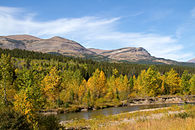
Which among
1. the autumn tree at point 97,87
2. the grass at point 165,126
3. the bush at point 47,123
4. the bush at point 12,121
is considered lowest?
the autumn tree at point 97,87

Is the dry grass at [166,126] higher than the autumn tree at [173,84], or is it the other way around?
the dry grass at [166,126]

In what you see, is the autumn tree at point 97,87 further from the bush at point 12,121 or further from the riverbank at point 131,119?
the bush at point 12,121

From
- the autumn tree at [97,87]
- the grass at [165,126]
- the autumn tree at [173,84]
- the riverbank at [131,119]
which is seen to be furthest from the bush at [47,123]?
the autumn tree at [173,84]

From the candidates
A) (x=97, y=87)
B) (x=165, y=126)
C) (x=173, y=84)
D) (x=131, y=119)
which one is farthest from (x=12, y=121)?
(x=173, y=84)

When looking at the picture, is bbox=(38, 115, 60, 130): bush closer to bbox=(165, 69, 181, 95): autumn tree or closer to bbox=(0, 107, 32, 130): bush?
bbox=(0, 107, 32, 130): bush

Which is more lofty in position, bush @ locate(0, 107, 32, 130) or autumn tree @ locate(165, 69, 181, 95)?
bush @ locate(0, 107, 32, 130)

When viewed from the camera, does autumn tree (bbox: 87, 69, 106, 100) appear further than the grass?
Yes

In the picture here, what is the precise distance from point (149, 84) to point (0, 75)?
52448 millimetres

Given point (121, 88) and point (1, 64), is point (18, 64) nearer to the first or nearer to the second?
point (121, 88)

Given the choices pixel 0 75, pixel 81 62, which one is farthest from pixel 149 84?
pixel 81 62

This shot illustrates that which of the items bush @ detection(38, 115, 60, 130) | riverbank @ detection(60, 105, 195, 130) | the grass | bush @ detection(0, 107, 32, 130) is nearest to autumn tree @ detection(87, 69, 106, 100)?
riverbank @ detection(60, 105, 195, 130)

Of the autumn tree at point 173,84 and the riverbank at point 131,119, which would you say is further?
the autumn tree at point 173,84

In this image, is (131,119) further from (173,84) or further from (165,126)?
(173,84)

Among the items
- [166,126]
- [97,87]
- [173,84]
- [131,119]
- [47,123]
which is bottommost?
[97,87]
